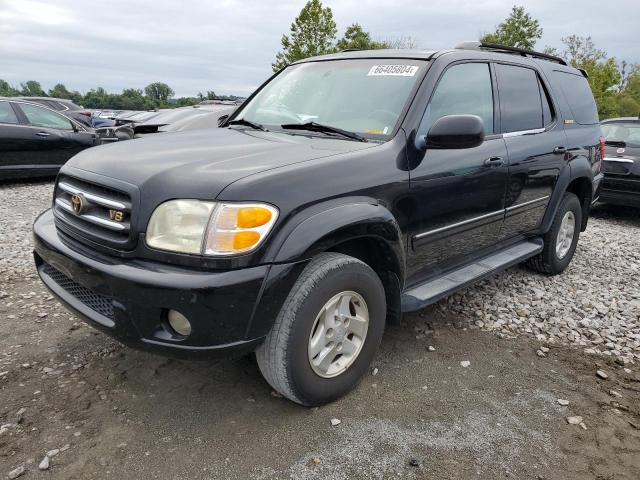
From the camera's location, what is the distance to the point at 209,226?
2.07 meters

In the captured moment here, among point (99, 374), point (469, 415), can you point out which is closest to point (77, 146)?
point (99, 374)

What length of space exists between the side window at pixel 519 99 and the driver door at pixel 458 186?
15 cm

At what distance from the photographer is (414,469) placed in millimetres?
2178

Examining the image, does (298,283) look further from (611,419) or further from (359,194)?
(611,419)

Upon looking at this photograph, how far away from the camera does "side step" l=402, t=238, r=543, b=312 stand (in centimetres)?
→ 293

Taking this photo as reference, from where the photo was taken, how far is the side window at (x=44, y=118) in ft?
28.8

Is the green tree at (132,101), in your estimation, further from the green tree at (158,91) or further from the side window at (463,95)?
the side window at (463,95)

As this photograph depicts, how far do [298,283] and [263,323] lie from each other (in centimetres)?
24

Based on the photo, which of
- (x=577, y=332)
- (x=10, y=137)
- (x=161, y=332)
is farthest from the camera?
(x=10, y=137)

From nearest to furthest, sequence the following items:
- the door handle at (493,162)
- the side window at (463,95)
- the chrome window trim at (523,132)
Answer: the side window at (463,95) → the door handle at (493,162) → the chrome window trim at (523,132)

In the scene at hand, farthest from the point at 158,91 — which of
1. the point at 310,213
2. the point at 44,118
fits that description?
the point at 310,213

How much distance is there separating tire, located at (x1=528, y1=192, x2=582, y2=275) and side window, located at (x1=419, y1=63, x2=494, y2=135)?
150 cm

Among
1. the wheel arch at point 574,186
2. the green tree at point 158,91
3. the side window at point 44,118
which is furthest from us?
the green tree at point 158,91

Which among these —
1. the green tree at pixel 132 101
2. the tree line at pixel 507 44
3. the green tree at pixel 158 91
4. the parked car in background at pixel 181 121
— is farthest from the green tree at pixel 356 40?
the green tree at pixel 158 91
